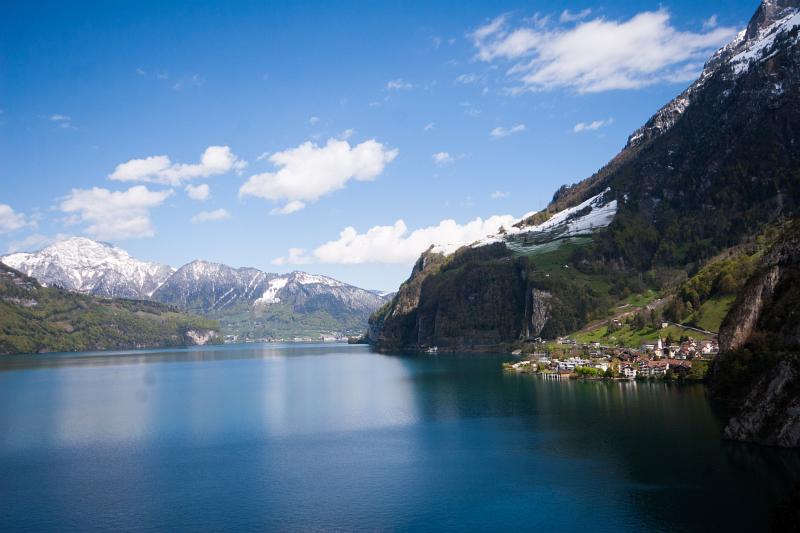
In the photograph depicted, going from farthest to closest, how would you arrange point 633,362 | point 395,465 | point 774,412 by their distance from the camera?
point 633,362 < point 395,465 < point 774,412

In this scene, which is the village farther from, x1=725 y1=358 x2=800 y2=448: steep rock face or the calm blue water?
x1=725 y1=358 x2=800 y2=448: steep rock face

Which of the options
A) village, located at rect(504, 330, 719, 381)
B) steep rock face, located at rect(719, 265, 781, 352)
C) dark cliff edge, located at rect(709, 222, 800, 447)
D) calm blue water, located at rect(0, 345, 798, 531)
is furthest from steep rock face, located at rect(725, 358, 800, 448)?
village, located at rect(504, 330, 719, 381)

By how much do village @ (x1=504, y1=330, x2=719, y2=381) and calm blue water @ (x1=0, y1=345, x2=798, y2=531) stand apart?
11384 millimetres

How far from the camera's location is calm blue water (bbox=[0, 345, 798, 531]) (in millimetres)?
53656

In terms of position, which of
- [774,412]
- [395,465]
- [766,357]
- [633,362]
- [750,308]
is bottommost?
[395,465]

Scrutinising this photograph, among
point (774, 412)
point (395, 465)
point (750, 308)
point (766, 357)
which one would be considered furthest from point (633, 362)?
point (395, 465)

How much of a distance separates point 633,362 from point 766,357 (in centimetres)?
6423

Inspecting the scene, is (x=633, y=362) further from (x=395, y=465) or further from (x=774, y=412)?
(x=395, y=465)

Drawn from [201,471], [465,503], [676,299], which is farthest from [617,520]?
[676,299]

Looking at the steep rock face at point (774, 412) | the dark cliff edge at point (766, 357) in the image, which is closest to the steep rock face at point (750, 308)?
the dark cliff edge at point (766, 357)

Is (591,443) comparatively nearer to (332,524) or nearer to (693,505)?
(693,505)

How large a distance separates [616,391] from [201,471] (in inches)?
3098

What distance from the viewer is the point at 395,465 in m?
71.3

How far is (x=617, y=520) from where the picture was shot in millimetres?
50938
